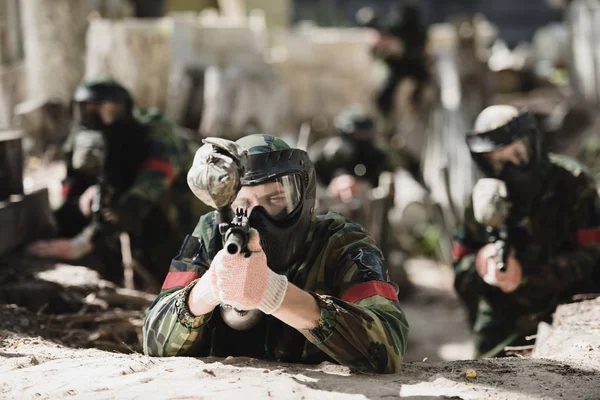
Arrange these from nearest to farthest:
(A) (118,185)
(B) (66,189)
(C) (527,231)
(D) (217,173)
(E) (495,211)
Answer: (D) (217,173) < (E) (495,211) < (C) (527,231) < (A) (118,185) < (B) (66,189)

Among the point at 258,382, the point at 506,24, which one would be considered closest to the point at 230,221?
the point at 258,382

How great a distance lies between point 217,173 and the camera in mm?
3033

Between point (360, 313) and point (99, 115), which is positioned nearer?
point (360, 313)

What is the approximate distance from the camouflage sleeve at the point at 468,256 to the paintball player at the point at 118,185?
2.28m

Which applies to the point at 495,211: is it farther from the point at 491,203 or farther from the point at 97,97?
the point at 97,97

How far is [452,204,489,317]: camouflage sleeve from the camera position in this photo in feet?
18.1

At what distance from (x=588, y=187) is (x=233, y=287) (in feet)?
10.5

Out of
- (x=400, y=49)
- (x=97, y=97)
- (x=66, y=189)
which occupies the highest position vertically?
(x=400, y=49)

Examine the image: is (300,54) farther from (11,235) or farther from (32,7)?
(11,235)

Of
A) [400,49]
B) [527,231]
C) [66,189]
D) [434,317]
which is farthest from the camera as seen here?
[400,49]

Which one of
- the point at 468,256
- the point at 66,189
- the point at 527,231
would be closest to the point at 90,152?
the point at 66,189

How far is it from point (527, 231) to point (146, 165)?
111 inches

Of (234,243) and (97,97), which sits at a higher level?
(97,97)

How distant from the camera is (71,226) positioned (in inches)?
275
